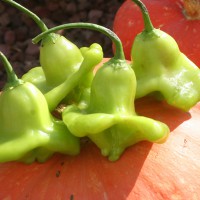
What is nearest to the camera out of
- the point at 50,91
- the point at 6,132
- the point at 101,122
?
the point at 101,122

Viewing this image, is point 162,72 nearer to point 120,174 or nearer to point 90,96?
point 90,96

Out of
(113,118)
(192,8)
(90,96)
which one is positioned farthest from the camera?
(192,8)

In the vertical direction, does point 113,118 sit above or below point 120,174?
above

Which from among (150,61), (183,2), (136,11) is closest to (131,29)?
(136,11)

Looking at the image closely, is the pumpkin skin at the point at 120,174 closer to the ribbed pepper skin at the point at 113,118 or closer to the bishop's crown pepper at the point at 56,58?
the ribbed pepper skin at the point at 113,118

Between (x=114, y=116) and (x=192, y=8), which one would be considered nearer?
(x=114, y=116)

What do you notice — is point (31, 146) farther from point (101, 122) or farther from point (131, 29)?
point (131, 29)

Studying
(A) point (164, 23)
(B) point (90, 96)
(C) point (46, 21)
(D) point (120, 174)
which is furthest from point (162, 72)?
(C) point (46, 21)
